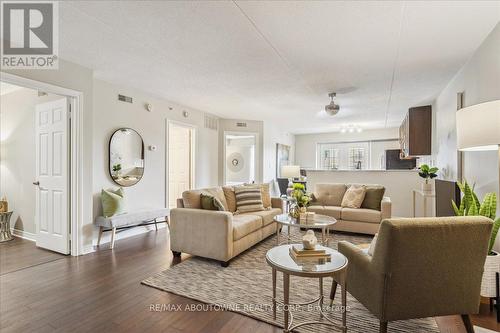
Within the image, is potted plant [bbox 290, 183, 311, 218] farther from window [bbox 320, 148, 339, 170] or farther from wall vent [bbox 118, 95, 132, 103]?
window [bbox 320, 148, 339, 170]

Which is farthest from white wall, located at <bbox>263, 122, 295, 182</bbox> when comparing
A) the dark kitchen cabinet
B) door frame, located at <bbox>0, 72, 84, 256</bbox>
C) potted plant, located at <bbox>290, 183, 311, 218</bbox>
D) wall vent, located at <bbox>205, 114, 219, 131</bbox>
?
door frame, located at <bbox>0, 72, 84, 256</bbox>

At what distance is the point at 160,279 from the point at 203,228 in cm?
71

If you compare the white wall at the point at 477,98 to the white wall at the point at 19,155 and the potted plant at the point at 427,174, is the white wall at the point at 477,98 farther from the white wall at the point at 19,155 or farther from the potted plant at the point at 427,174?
the white wall at the point at 19,155

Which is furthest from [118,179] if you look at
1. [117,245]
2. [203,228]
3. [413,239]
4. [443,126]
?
[443,126]

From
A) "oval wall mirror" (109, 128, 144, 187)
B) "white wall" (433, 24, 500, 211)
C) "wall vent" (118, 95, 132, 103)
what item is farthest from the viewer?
"wall vent" (118, 95, 132, 103)

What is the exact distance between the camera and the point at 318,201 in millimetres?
5027

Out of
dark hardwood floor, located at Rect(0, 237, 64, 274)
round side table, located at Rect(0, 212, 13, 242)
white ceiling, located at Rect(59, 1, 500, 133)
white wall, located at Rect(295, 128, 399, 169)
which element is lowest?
dark hardwood floor, located at Rect(0, 237, 64, 274)

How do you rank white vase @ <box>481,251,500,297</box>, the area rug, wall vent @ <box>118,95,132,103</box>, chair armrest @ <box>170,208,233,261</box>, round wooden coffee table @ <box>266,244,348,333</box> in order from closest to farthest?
1. round wooden coffee table @ <box>266,244,348,333</box>
2. the area rug
3. white vase @ <box>481,251,500,297</box>
4. chair armrest @ <box>170,208,233,261</box>
5. wall vent @ <box>118,95,132,103</box>

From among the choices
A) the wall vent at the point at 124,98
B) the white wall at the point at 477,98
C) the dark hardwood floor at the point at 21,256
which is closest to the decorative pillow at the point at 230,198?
the wall vent at the point at 124,98

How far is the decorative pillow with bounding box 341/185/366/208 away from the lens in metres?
4.54

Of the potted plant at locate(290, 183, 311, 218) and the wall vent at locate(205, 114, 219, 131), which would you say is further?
the wall vent at locate(205, 114, 219, 131)

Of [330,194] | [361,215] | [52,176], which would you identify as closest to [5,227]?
[52,176]

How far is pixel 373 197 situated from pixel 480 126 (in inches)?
116

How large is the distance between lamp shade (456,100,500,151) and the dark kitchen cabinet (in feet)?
11.2
